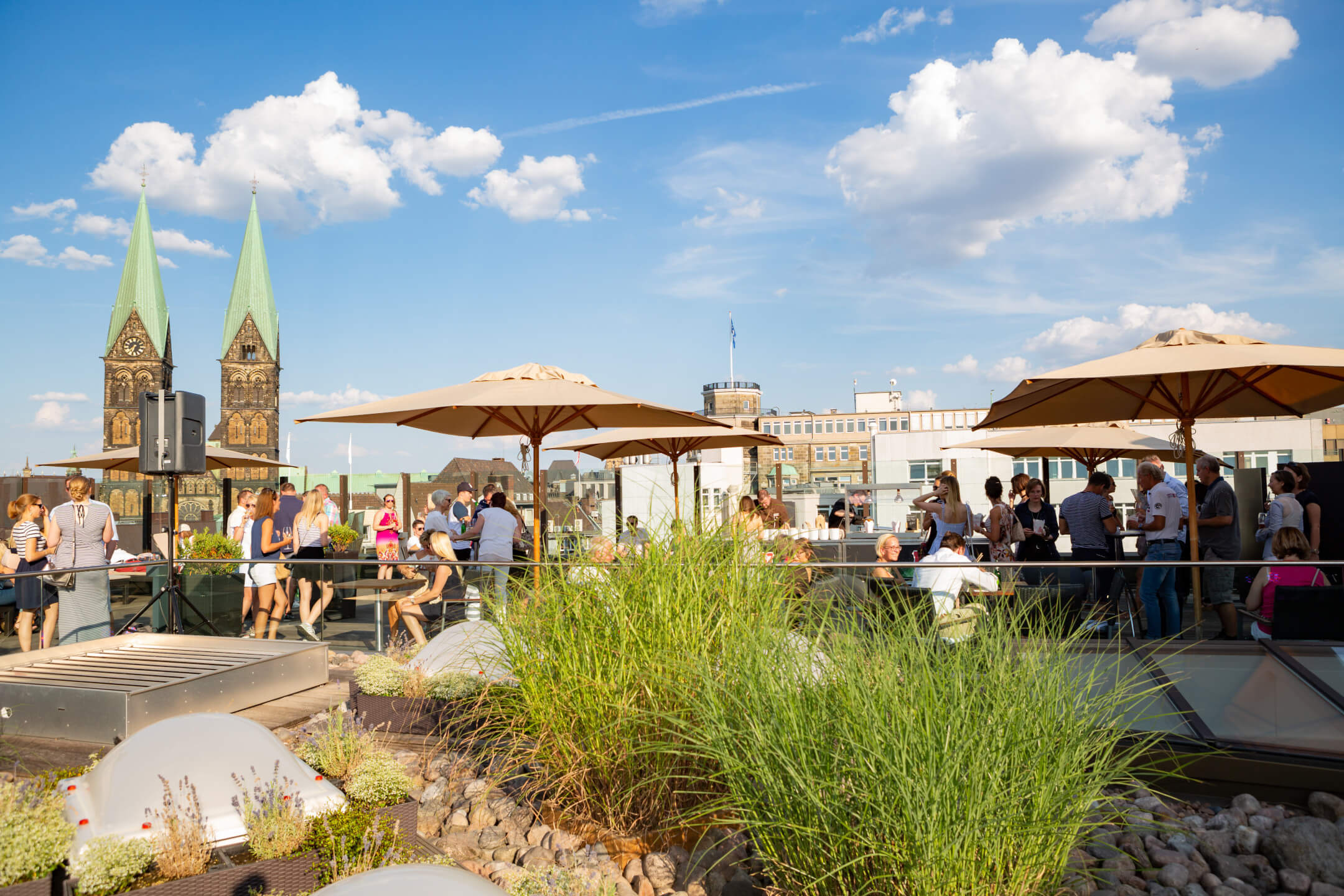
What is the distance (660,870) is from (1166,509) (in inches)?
238

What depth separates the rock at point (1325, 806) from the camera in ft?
13.5

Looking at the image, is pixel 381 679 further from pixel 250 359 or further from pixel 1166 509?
pixel 250 359

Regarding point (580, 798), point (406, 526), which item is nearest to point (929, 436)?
point (406, 526)

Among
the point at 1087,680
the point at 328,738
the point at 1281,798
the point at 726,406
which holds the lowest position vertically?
the point at 1281,798

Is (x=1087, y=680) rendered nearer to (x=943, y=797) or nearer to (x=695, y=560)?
(x=943, y=797)

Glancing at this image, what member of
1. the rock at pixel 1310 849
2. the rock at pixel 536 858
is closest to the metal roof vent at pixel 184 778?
the rock at pixel 536 858

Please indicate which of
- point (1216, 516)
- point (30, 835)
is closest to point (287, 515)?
point (30, 835)

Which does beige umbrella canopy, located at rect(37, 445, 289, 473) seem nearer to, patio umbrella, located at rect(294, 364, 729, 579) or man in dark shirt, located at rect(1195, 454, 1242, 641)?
patio umbrella, located at rect(294, 364, 729, 579)

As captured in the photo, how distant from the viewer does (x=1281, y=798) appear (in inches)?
169

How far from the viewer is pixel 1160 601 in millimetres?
4996

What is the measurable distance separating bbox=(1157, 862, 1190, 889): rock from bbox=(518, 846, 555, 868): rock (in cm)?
237

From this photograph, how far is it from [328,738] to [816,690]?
7.68 ft

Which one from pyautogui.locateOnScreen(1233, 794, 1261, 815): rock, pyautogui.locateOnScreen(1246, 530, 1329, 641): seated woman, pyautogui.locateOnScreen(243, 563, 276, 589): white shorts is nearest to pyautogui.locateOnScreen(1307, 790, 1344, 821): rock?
pyautogui.locateOnScreen(1233, 794, 1261, 815): rock

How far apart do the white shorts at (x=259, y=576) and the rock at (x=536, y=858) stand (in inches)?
178
